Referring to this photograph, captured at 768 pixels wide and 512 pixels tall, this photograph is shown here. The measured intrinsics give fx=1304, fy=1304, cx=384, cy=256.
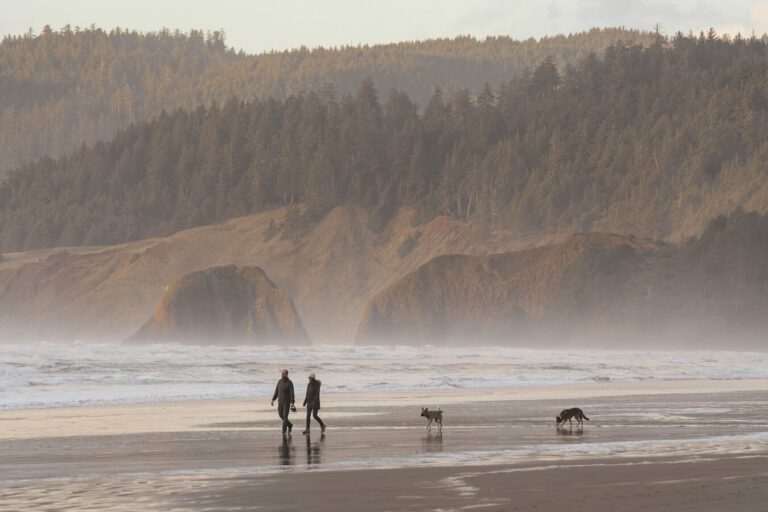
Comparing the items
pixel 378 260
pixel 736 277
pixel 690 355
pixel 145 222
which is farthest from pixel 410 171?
pixel 690 355

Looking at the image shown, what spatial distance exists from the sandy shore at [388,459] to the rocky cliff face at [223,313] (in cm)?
6068

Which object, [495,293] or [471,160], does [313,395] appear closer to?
[495,293]

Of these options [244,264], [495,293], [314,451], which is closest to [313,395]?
[314,451]

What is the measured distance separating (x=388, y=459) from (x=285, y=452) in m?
2.20

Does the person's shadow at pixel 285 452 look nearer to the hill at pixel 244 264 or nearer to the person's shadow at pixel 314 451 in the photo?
the person's shadow at pixel 314 451

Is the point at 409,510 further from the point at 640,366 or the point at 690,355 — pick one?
the point at 690,355

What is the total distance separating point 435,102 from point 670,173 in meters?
45.1

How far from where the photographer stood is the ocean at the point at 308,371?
38625 millimetres

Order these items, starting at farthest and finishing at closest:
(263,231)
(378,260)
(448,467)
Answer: (263,231) < (378,260) < (448,467)

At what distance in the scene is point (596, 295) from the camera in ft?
295

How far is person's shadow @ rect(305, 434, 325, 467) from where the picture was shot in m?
19.5

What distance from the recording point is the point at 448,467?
18438 mm

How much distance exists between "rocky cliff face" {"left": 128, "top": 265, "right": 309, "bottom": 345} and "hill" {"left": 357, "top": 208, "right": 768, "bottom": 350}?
6.53 meters

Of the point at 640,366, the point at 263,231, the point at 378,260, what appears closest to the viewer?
the point at 640,366
